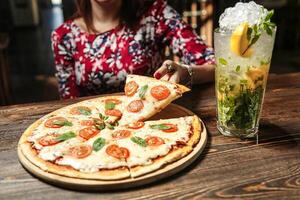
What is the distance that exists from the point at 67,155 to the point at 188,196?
1.25 feet

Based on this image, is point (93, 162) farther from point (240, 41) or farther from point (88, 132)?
point (240, 41)

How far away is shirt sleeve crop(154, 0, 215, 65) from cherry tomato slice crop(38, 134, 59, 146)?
1.00 m

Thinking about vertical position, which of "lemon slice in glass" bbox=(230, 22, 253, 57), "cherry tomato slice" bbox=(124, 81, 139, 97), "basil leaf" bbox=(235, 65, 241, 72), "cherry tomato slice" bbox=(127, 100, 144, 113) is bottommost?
"cherry tomato slice" bbox=(127, 100, 144, 113)

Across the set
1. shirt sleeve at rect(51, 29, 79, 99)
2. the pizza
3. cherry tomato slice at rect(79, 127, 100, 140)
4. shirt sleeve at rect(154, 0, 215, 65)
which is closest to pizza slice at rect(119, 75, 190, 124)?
the pizza

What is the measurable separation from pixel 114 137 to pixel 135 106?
21cm

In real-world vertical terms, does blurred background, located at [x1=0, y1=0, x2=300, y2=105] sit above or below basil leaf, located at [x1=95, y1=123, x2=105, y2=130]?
below

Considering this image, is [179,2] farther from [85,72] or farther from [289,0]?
[289,0]

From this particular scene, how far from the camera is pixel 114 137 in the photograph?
1114 mm

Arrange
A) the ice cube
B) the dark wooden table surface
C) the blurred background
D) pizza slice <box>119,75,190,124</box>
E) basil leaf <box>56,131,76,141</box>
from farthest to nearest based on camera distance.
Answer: the blurred background < pizza slice <box>119,75,190,124</box> < basil leaf <box>56,131,76,141</box> < the ice cube < the dark wooden table surface

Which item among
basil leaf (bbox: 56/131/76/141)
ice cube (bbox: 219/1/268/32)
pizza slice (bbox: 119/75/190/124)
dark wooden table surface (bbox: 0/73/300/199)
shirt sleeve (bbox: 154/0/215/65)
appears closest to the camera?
dark wooden table surface (bbox: 0/73/300/199)

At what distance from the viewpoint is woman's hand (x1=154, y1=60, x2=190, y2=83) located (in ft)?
4.50

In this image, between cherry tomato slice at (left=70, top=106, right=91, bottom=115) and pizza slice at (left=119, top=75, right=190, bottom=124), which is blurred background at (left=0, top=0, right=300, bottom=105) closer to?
cherry tomato slice at (left=70, top=106, right=91, bottom=115)

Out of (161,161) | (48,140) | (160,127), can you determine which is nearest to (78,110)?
(48,140)

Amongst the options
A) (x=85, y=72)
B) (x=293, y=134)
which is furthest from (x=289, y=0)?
(x=293, y=134)
